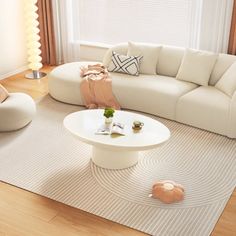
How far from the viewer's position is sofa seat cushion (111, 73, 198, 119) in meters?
4.71

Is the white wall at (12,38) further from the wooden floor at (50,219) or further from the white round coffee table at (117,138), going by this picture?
the wooden floor at (50,219)

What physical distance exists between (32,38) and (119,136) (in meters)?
3.02

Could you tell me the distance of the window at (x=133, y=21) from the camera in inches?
227

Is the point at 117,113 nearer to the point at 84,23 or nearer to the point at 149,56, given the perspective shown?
the point at 149,56

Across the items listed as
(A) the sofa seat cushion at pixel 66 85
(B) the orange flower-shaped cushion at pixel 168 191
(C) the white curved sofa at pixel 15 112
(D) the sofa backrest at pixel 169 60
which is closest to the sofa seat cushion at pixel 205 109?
(D) the sofa backrest at pixel 169 60

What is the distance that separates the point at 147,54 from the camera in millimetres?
5238

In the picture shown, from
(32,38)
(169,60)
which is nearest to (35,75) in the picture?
(32,38)

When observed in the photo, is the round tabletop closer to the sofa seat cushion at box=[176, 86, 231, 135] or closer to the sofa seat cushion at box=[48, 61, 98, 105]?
the sofa seat cushion at box=[176, 86, 231, 135]

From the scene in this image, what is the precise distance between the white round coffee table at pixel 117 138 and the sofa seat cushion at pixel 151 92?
0.74 m

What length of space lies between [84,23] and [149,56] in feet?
5.79

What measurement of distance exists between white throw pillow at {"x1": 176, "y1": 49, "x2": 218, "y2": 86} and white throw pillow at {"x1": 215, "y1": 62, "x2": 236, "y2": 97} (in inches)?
7.3

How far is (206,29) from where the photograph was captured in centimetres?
542

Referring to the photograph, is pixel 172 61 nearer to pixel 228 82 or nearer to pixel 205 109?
pixel 228 82

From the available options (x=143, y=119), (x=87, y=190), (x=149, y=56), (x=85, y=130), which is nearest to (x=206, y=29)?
(x=149, y=56)
